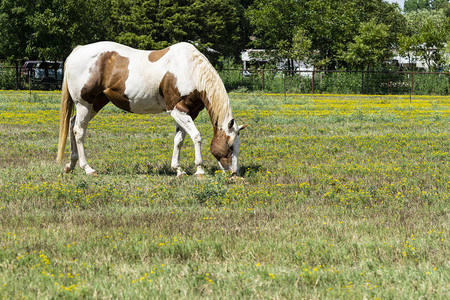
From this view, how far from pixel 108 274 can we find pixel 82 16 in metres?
46.2

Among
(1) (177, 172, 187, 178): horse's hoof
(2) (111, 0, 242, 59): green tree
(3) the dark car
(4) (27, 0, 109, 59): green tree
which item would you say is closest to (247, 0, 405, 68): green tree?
(2) (111, 0, 242, 59): green tree

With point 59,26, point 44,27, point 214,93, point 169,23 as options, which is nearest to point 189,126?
point 214,93

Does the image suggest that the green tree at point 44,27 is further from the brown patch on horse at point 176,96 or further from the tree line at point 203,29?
the brown patch on horse at point 176,96

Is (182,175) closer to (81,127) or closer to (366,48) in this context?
(81,127)

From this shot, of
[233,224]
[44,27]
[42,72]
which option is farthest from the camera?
[42,72]

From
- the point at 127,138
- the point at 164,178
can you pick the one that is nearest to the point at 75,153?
the point at 164,178

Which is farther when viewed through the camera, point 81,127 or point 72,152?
point 72,152

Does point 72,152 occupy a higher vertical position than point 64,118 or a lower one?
lower

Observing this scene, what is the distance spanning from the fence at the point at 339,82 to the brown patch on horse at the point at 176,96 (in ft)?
121

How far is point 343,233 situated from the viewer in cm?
667

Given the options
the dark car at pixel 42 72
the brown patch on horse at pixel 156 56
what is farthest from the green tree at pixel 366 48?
the brown patch on horse at pixel 156 56

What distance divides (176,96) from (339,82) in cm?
4031

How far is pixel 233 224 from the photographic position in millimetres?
7137

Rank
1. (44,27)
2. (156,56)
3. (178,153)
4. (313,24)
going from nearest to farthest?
(156,56) → (178,153) → (44,27) → (313,24)
